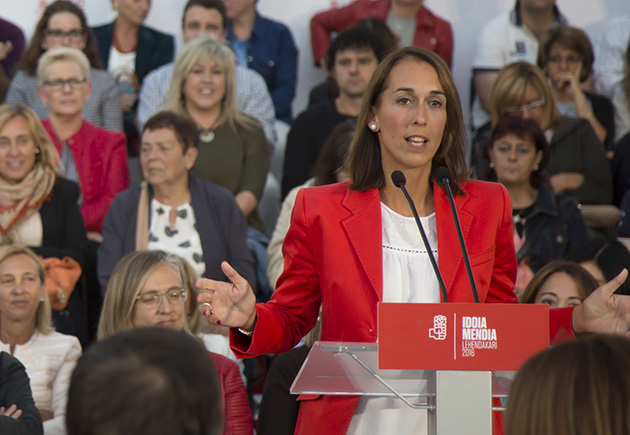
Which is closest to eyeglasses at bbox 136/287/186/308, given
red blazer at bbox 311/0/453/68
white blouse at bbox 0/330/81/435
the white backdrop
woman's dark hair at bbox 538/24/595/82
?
white blouse at bbox 0/330/81/435

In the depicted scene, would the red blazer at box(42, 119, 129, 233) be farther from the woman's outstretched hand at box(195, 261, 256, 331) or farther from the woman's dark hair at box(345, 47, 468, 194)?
the woman's outstretched hand at box(195, 261, 256, 331)

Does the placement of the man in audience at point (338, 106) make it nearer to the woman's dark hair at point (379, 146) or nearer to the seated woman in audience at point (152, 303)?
the seated woman in audience at point (152, 303)

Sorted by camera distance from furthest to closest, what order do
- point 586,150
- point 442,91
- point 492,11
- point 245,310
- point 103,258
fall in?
point 492,11 → point 586,150 → point 103,258 → point 442,91 → point 245,310

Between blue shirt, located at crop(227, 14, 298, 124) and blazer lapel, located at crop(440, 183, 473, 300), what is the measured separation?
4.50m

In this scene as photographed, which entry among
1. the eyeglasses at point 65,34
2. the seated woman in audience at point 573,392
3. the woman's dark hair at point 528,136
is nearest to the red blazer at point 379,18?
the woman's dark hair at point 528,136

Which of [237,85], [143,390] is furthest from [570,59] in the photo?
[143,390]

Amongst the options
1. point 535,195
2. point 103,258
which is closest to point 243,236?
point 103,258

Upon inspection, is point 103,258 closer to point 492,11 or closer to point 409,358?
point 409,358

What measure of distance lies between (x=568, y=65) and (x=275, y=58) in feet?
6.60

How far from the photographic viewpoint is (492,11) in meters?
7.52

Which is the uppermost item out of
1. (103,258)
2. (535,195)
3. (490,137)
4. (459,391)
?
(490,137)

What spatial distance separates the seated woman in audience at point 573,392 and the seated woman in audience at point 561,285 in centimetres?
247

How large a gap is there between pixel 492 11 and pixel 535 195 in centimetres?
288

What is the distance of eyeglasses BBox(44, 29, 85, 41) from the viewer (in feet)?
20.4
